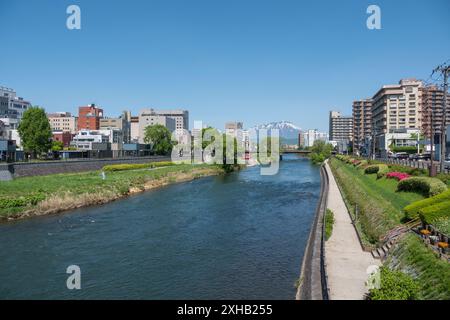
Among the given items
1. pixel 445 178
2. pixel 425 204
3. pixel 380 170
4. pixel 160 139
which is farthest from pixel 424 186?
pixel 160 139

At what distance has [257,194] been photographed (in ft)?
171

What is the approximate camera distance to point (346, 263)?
18656 mm

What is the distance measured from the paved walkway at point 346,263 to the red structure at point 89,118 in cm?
15964

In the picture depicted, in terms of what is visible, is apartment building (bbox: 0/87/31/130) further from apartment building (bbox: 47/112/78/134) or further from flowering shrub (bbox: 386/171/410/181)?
flowering shrub (bbox: 386/171/410/181)

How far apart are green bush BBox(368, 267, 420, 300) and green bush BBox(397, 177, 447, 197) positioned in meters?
13.2

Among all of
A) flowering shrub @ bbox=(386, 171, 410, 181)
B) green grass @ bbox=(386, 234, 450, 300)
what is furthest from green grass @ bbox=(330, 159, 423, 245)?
green grass @ bbox=(386, 234, 450, 300)

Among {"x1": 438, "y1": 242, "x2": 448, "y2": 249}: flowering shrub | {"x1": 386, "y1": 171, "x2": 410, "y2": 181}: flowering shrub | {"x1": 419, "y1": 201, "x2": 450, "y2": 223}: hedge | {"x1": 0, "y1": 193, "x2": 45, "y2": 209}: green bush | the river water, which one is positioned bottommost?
the river water

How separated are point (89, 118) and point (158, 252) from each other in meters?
160

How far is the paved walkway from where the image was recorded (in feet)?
49.4
